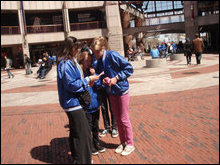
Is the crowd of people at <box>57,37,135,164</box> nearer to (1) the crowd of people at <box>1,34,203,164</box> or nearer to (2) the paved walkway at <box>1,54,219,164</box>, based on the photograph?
(1) the crowd of people at <box>1,34,203,164</box>

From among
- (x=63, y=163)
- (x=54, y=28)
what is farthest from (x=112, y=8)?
(x=63, y=163)

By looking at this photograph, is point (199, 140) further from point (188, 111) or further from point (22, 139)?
point (22, 139)

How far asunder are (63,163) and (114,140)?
46.3 inches

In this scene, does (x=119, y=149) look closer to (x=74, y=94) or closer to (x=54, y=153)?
(x=54, y=153)

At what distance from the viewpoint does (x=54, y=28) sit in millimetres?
36125

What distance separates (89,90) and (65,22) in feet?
108

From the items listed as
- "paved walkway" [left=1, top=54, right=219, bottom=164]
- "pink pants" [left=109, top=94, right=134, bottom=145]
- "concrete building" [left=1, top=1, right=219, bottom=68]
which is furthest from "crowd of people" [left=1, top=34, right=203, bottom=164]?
"concrete building" [left=1, top=1, right=219, bottom=68]

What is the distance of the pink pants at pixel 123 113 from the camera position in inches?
150

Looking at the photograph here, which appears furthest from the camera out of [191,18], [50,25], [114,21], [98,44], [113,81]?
[50,25]

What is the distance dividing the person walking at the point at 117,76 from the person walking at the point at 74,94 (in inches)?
19.8

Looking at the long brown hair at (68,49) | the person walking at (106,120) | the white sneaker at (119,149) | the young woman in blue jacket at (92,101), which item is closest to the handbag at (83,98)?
the long brown hair at (68,49)

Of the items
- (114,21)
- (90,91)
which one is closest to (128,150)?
(90,91)

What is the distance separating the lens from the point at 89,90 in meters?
3.94

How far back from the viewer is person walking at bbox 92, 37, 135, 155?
146 inches
